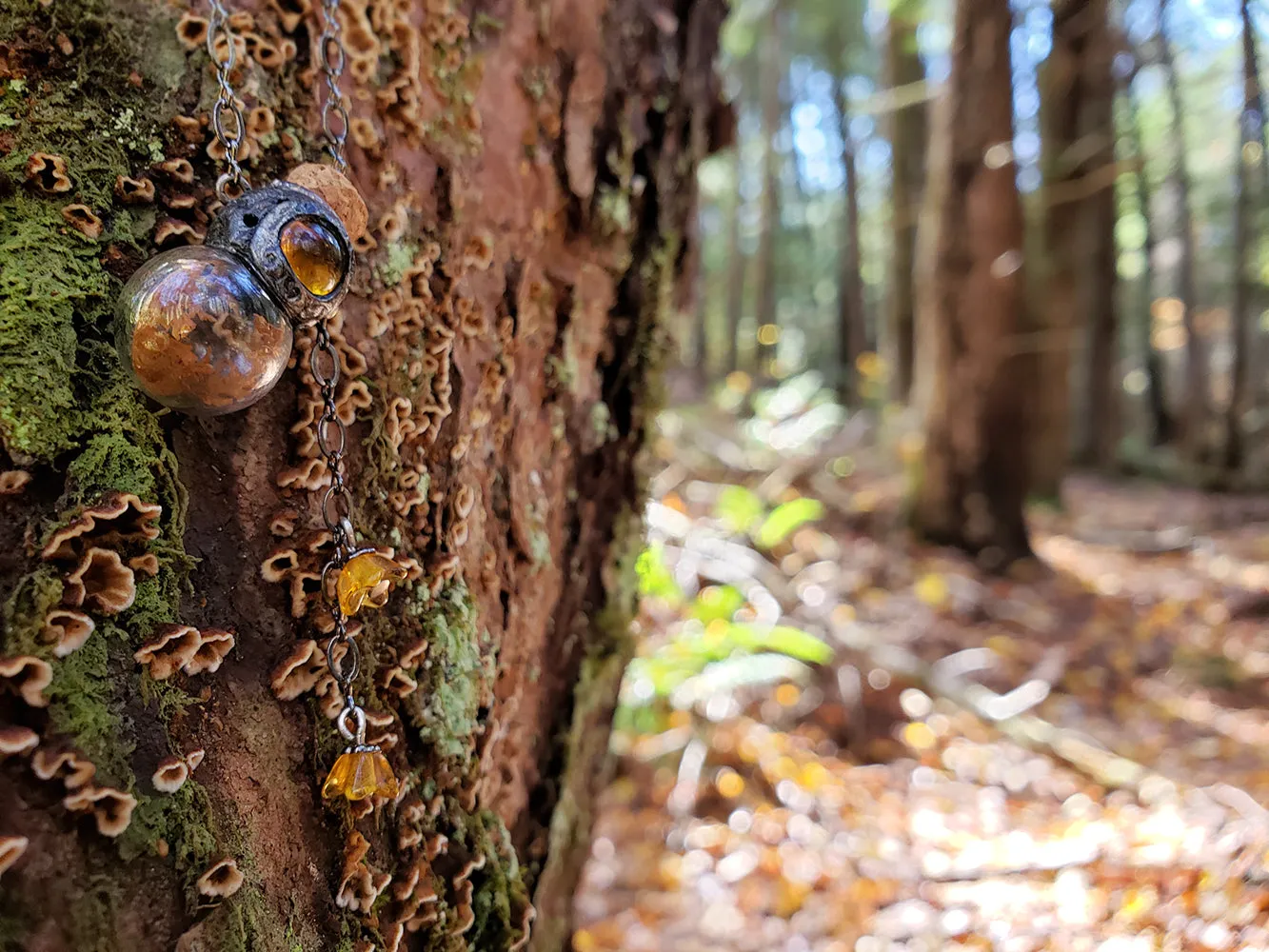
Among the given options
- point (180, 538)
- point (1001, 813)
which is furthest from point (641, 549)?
point (1001, 813)

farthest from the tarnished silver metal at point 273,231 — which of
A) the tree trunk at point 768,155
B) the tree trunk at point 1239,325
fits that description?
the tree trunk at point 768,155

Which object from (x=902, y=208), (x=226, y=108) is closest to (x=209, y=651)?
(x=226, y=108)

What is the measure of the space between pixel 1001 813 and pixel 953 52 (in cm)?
561

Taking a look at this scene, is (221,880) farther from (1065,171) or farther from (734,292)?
(734,292)

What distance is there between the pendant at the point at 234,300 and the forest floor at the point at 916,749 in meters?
1.01

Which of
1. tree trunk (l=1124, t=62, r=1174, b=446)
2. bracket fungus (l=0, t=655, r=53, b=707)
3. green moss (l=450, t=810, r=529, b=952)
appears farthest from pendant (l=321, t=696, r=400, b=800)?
tree trunk (l=1124, t=62, r=1174, b=446)

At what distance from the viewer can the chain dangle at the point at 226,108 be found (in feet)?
3.48

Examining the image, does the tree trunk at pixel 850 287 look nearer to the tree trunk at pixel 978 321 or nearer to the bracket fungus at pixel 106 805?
the tree trunk at pixel 978 321

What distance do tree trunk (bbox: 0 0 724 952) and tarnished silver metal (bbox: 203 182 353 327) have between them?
74 millimetres

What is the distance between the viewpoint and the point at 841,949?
7.84 feet

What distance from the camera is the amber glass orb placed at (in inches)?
35.7

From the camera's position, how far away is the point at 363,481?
118cm

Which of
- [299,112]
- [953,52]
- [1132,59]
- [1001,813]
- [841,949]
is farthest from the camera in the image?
[1132,59]

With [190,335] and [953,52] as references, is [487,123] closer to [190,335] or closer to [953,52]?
[190,335]
